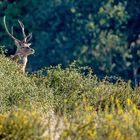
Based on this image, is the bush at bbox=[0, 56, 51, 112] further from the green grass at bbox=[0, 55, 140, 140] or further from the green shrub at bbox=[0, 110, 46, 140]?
the green shrub at bbox=[0, 110, 46, 140]

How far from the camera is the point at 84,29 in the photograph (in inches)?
1406

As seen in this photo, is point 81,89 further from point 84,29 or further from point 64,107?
point 84,29

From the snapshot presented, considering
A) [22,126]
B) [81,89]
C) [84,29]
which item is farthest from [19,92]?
[84,29]

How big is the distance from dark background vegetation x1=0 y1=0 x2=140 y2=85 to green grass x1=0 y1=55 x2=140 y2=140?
1884 cm

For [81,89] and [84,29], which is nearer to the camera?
[81,89]

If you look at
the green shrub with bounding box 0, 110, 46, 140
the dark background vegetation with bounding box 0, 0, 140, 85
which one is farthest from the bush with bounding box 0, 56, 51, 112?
the dark background vegetation with bounding box 0, 0, 140, 85

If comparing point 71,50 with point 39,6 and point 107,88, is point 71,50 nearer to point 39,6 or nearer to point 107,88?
point 39,6

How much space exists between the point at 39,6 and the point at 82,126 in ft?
82.0

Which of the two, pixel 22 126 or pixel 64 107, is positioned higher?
pixel 64 107

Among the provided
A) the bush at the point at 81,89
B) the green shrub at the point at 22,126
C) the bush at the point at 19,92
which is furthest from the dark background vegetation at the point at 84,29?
the green shrub at the point at 22,126

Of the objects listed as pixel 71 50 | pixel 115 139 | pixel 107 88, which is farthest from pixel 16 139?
pixel 71 50

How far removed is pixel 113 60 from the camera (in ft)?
117

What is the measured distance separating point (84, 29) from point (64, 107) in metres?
22.3

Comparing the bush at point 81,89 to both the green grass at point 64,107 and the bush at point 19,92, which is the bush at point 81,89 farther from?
the bush at point 19,92
